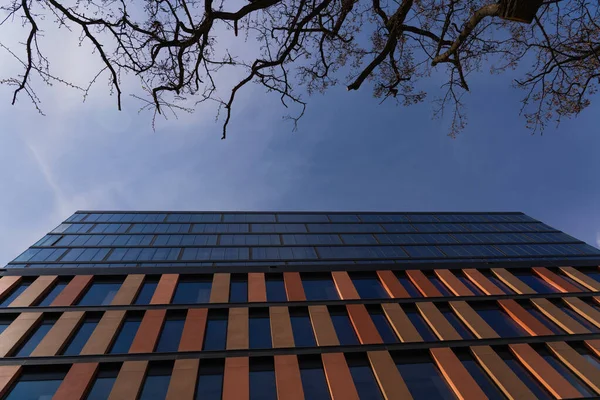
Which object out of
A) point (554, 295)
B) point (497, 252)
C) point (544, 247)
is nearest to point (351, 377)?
point (554, 295)

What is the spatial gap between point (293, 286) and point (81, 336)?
34.2 ft

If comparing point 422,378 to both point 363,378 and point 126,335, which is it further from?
point 126,335

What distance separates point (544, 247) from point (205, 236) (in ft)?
124

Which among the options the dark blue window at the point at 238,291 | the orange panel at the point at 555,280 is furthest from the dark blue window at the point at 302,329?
the orange panel at the point at 555,280

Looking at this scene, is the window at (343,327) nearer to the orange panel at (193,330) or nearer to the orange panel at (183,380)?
the orange panel at (193,330)

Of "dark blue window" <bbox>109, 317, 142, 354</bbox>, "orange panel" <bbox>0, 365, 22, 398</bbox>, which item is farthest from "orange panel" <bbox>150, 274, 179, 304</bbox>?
"orange panel" <bbox>0, 365, 22, 398</bbox>

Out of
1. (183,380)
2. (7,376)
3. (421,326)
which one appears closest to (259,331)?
(183,380)

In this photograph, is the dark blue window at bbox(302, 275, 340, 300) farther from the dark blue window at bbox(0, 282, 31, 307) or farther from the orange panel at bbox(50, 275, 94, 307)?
the dark blue window at bbox(0, 282, 31, 307)

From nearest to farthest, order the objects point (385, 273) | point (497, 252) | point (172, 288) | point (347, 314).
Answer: point (347, 314) < point (172, 288) < point (385, 273) < point (497, 252)

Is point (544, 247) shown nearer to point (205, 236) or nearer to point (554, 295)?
point (554, 295)

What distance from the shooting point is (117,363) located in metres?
14.6

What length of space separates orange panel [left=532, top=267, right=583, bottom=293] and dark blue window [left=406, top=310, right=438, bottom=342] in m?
10.1

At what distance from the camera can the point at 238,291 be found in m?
20.5

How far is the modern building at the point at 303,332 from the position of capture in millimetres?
14086
